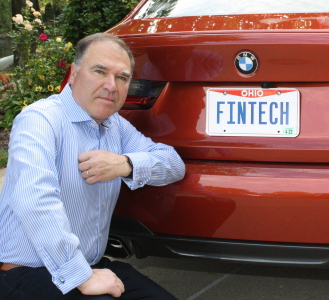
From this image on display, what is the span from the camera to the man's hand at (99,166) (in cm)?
206

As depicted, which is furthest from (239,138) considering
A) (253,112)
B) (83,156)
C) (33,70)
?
(33,70)

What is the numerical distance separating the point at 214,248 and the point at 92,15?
584cm

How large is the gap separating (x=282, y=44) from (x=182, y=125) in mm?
516

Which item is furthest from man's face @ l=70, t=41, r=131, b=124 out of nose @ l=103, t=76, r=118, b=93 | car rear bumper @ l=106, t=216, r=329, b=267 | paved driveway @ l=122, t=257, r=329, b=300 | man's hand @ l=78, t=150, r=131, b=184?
paved driveway @ l=122, t=257, r=329, b=300

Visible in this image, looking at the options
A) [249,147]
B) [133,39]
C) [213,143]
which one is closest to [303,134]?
[249,147]

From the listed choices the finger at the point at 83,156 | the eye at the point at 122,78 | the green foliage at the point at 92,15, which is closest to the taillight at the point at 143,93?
the eye at the point at 122,78

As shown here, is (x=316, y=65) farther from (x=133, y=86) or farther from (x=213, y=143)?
(x=133, y=86)

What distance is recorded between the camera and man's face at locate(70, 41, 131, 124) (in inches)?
84.3

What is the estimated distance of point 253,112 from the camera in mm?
2191

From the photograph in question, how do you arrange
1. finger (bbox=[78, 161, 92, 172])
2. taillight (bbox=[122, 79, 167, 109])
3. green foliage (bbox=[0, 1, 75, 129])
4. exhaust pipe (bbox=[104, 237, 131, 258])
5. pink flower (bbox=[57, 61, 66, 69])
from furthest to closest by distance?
green foliage (bbox=[0, 1, 75, 129]) → pink flower (bbox=[57, 61, 66, 69]) → exhaust pipe (bbox=[104, 237, 131, 258]) → taillight (bbox=[122, 79, 167, 109]) → finger (bbox=[78, 161, 92, 172])

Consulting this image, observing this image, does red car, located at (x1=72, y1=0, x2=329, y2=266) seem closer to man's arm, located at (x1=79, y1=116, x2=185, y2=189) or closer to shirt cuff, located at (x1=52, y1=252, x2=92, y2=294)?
man's arm, located at (x1=79, y1=116, x2=185, y2=189)

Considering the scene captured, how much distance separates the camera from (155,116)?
2.37 meters

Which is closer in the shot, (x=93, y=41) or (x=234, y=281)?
(x=93, y=41)

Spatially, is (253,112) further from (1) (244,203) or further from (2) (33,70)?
(2) (33,70)
